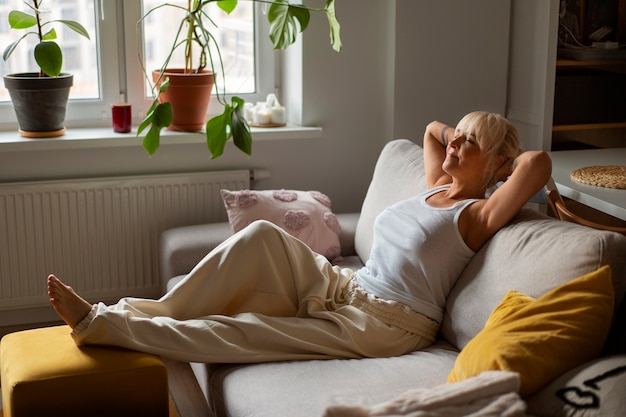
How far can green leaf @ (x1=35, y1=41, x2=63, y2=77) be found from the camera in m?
3.31

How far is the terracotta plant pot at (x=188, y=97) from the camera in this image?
11.8 ft

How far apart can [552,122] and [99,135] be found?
6.11 ft

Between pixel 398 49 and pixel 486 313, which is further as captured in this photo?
→ pixel 398 49

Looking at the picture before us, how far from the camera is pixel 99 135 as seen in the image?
11.8 ft

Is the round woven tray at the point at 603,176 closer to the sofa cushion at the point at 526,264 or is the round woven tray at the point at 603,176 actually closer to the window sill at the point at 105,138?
the sofa cushion at the point at 526,264

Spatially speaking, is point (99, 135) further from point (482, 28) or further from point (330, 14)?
point (482, 28)

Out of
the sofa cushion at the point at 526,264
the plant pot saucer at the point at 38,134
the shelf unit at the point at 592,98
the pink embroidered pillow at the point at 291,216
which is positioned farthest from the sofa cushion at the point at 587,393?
the plant pot saucer at the point at 38,134

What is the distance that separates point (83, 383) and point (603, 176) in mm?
1839

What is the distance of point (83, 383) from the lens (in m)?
2.20

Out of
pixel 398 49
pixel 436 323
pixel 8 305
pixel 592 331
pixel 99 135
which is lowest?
pixel 8 305

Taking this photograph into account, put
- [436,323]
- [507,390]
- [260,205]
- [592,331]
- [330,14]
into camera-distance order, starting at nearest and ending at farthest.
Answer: [507,390] < [592,331] < [436,323] < [260,205] < [330,14]

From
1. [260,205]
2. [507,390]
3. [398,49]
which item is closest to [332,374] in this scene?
[507,390]

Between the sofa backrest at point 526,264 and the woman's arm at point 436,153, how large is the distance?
39 cm

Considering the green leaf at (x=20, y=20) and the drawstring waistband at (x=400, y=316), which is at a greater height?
the green leaf at (x=20, y=20)
